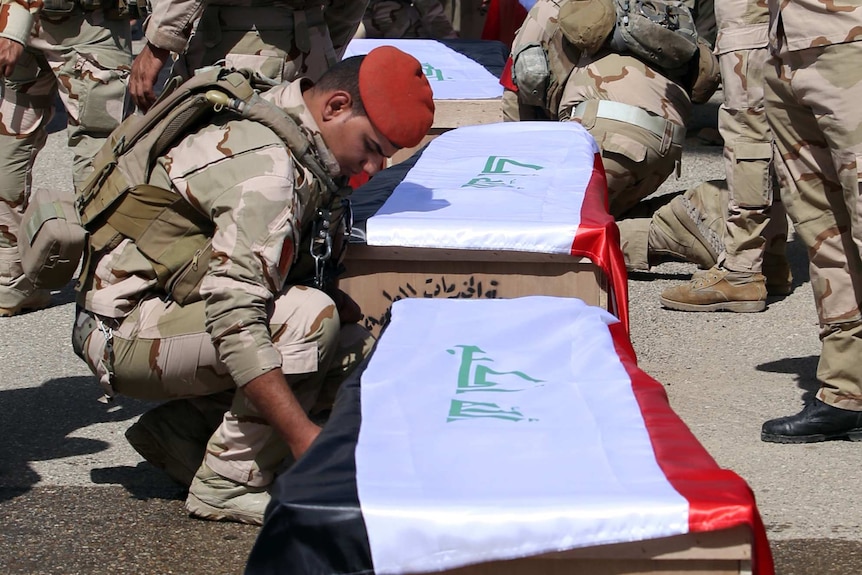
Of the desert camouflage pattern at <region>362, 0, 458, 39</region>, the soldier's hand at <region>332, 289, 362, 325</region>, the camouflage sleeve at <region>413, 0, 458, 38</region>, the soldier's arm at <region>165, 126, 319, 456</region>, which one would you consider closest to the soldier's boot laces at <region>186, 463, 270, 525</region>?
the soldier's arm at <region>165, 126, 319, 456</region>

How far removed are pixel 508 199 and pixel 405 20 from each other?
164 inches

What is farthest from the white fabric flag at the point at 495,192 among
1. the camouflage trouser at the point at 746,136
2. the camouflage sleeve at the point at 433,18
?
the camouflage sleeve at the point at 433,18

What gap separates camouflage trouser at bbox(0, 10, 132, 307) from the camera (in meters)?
4.69

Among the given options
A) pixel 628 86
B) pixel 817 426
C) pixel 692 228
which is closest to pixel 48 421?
pixel 817 426

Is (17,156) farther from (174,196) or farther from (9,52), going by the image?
(174,196)

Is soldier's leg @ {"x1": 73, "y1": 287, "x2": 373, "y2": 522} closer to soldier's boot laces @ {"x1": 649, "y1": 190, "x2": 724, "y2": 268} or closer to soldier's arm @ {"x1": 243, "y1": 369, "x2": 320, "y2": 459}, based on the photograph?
soldier's arm @ {"x1": 243, "y1": 369, "x2": 320, "y2": 459}

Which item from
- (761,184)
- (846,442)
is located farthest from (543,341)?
(761,184)

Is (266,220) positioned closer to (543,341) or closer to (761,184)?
(543,341)

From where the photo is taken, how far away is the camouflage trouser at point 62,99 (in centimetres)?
469

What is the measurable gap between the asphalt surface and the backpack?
1.92ft

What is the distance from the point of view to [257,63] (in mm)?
4184

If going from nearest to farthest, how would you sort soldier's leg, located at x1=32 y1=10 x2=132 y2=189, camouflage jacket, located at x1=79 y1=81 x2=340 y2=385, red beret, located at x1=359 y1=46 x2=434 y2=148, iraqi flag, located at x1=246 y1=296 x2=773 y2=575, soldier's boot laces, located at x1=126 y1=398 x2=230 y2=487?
iraqi flag, located at x1=246 y1=296 x2=773 y2=575 → camouflage jacket, located at x1=79 y1=81 x2=340 y2=385 → red beret, located at x1=359 y1=46 x2=434 y2=148 → soldier's boot laces, located at x1=126 y1=398 x2=230 y2=487 → soldier's leg, located at x1=32 y1=10 x2=132 y2=189

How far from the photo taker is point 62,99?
477 centimetres

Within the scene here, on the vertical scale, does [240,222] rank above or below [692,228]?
above
